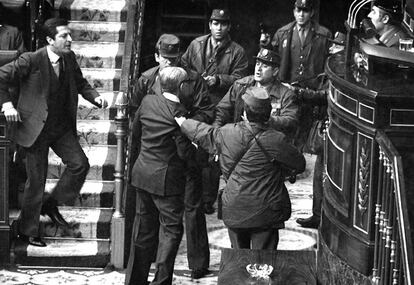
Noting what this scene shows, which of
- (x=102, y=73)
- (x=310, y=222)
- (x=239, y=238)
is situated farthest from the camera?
(x=102, y=73)

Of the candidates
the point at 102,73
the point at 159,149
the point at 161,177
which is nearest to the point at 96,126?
the point at 102,73

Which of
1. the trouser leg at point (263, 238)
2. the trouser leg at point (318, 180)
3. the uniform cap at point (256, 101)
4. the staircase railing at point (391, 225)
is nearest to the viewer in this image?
the staircase railing at point (391, 225)

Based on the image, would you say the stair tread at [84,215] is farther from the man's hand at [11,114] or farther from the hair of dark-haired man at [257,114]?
the hair of dark-haired man at [257,114]

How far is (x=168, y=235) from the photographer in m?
13.5

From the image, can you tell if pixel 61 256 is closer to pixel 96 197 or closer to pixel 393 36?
pixel 96 197

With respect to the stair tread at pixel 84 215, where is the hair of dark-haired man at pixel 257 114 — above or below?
above

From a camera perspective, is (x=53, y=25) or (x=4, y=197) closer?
(x=4, y=197)

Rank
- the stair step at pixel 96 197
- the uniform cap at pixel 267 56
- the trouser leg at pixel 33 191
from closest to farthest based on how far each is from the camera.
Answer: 1. the uniform cap at pixel 267 56
2. the trouser leg at pixel 33 191
3. the stair step at pixel 96 197

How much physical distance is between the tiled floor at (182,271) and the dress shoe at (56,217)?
670mm

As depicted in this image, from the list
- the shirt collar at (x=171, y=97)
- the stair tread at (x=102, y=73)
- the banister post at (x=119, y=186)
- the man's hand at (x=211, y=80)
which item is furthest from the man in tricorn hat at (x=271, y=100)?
the stair tread at (x=102, y=73)

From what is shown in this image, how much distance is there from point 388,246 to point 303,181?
5986mm

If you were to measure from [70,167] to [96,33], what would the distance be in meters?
3.29

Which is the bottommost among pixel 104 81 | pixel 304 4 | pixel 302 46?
pixel 104 81

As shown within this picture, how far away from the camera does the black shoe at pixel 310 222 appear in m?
15.5
